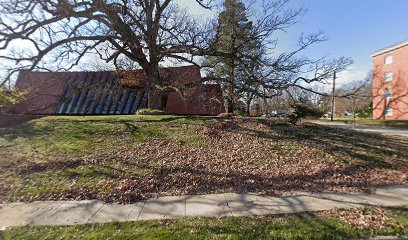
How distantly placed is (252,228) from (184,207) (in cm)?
148

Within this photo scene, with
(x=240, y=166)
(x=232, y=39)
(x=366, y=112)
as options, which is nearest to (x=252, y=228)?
(x=240, y=166)

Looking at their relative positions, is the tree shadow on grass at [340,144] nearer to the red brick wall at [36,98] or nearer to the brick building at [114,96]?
the brick building at [114,96]

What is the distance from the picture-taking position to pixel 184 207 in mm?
4496

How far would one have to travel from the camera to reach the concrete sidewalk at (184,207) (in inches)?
163

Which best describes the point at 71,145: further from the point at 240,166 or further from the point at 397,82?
the point at 397,82

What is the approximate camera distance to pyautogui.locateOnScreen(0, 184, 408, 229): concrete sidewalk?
163 inches

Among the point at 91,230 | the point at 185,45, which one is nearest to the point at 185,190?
Answer: the point at 91,230

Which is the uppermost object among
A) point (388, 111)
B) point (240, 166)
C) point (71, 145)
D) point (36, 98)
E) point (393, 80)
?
point (393, 80)

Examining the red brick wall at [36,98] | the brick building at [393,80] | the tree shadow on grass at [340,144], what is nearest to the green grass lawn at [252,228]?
the tree shadow on grass at [340,144]

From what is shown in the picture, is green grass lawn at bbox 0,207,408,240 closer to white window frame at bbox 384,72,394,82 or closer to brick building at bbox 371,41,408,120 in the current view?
brick building at bbox 371,41,408,120

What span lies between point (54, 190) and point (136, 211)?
8.60 ft

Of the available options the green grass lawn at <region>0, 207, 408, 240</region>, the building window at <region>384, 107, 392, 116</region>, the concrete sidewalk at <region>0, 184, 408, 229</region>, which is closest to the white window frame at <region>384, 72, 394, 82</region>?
the building window at <region>384, 107, 392, 116</region>

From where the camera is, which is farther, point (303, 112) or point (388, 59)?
point (388, 59)

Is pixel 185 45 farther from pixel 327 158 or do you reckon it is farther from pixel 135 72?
pixel 327 158
